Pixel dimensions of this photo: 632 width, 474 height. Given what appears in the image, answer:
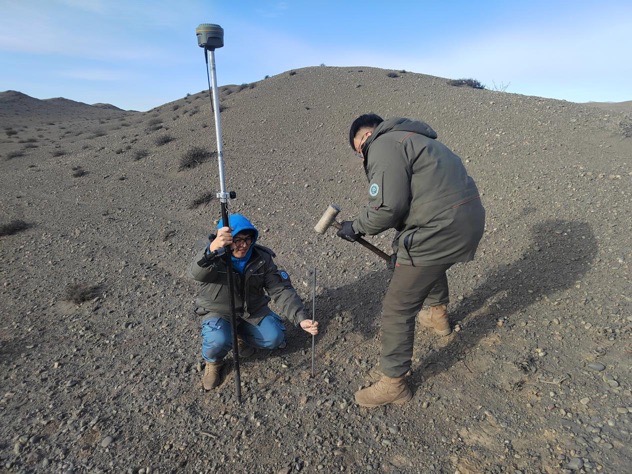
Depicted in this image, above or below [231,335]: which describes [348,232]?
above

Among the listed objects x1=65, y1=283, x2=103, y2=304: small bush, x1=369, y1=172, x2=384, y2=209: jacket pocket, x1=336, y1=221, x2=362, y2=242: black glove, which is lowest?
x1=65, y1=283, x2=103, y2=304: small bush

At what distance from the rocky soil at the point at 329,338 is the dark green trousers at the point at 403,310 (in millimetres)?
446

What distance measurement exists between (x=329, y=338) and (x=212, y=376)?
122 cm

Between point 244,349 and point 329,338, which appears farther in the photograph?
point 329,338

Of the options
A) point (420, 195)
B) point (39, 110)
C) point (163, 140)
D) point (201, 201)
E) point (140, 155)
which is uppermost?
point (39, 110)

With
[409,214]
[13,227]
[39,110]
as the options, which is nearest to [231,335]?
[409,214]

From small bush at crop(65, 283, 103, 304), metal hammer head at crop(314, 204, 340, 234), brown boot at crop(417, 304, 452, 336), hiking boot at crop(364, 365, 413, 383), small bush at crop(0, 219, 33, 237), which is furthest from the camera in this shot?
small bush at crop(0, 219, 33, 237)

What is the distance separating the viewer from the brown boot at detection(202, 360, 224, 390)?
3.44 m

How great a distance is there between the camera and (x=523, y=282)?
4.64 meters

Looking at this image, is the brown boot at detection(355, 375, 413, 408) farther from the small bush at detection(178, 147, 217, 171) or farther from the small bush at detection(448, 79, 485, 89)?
the small bush at detection(448, 79, 485, 89)

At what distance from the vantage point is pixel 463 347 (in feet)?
12.2

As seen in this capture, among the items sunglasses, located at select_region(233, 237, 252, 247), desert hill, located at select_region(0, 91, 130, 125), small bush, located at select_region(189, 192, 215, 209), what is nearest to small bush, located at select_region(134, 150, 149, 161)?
small bush, located at select_region(189, 192, 215, 209)

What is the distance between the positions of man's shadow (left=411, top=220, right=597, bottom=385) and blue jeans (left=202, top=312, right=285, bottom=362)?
131cm

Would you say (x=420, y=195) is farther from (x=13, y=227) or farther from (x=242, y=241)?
(x=13, y=227)
